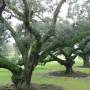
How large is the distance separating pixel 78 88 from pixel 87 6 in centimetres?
995

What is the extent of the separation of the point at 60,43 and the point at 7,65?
3437 mm

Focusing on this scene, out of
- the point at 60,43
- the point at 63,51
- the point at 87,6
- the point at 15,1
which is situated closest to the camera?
the point at 60,43

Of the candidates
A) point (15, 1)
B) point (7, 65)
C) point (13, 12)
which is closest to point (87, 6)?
point (15, 1)

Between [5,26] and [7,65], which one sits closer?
[7,65]

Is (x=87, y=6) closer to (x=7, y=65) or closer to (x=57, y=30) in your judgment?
(x=57, y=30)

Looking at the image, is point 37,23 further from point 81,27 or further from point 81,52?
point 81,52

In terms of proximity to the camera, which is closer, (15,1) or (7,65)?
(7,65)

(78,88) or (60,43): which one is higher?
(60,43)

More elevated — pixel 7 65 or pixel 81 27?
pixel 81 27

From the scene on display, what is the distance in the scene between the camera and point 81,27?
1011 inches

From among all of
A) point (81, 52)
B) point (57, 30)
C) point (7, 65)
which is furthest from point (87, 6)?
point (7, 65)

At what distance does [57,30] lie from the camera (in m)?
23.5

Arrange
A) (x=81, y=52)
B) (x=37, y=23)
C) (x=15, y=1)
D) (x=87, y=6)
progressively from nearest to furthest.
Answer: (x=15, y=1)
(x=37, y=23)
(x=87, y=6)
(x=81, y=52)

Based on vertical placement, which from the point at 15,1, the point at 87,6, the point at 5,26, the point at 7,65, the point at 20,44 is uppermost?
the point at 87,6
